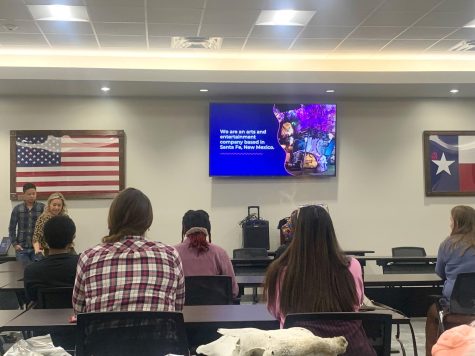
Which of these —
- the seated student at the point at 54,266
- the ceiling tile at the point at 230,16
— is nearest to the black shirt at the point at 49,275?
the seated student at the point at 54,266

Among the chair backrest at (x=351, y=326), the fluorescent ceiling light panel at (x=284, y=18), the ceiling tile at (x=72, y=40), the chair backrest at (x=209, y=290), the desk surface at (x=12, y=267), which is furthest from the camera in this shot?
the ceiling tile at (x=72, y=40)

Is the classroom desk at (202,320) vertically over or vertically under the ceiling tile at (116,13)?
under

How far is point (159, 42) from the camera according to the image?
5969mm

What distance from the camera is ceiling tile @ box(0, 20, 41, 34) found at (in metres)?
5.18

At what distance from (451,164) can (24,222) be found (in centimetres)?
606

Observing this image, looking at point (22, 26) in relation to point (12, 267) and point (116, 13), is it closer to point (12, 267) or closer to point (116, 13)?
point (116, 13)

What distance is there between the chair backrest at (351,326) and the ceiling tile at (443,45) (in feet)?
16.2

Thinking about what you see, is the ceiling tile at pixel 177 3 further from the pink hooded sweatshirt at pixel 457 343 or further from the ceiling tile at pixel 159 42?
the pink hooded sweatshirt at pixel 457 343

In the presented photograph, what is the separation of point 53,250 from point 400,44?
479 centimetres

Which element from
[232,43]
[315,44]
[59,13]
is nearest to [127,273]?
[59,13]

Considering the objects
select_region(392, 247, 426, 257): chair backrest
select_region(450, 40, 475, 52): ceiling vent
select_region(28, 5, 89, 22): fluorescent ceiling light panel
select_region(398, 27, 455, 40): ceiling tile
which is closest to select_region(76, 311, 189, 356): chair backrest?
select_region(28, 5, 89, 22): fluorescent ceiling light panel

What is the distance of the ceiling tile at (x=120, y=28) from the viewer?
529cm

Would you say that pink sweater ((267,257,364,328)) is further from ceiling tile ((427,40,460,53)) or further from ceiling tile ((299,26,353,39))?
ceiling tile ((427,40,460,53))

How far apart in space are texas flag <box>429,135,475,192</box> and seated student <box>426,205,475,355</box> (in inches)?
158
